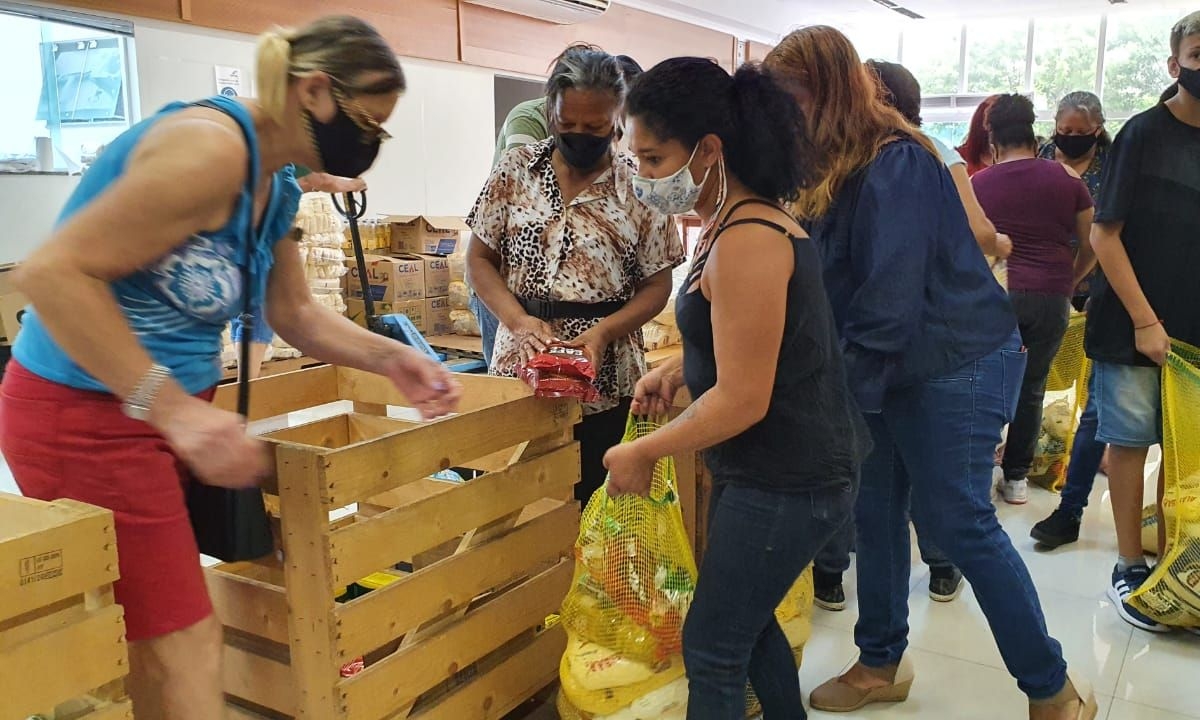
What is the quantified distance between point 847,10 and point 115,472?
10572 millimetres

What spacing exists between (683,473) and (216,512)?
1320 mm

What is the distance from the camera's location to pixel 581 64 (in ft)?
6.47

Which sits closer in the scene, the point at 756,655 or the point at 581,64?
the point at 756,655

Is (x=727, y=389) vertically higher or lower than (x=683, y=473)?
higher

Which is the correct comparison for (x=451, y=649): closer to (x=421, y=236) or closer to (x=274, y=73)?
(x=274, y=73)

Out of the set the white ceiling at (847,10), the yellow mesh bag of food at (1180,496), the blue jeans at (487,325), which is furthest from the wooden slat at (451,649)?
the white ceiling at (847,10)

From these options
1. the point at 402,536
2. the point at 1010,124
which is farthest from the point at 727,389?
the point at 1010,124

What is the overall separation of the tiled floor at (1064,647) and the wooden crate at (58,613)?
3.75 ft

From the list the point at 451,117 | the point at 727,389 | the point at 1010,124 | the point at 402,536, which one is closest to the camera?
the point at 727,389

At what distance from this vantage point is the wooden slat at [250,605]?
1.58 m

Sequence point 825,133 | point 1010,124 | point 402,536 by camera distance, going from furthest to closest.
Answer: point 1010,124 < point 825,133 < point 402,536

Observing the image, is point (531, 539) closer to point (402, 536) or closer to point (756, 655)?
point (402, 536)

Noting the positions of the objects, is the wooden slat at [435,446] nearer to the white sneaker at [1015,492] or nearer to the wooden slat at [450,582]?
the wooden slat at [450,582]

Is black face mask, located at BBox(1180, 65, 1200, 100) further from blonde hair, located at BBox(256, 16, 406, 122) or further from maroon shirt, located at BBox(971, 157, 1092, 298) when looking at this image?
blonde hair, located at BBox(256, 16, 406, 122)
